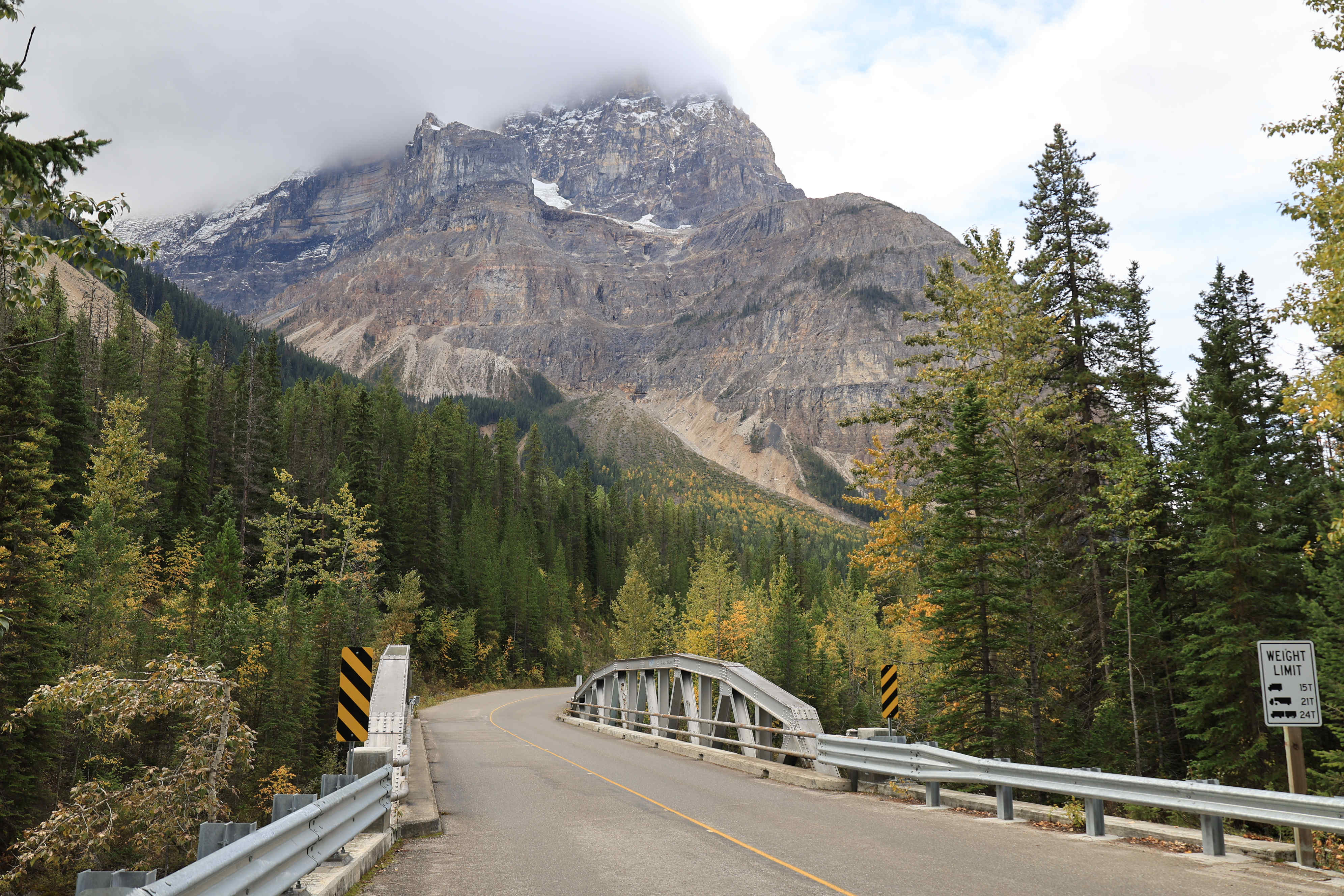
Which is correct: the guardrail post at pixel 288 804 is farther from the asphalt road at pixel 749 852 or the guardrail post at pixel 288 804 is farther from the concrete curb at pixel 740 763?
the concrete curb at pixel 740 763

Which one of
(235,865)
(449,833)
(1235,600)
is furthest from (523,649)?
(235,865)

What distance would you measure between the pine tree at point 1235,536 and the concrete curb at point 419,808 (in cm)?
2004

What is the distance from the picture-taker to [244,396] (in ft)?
233

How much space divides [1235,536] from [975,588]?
33.5ft

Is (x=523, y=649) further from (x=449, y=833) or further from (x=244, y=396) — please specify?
(x=449, y=833)

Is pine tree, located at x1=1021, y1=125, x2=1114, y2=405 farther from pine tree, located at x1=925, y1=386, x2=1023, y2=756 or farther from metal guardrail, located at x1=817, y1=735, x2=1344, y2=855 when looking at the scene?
metal guardrail, located at x1=817, y1=735, x2=1344, y2=855

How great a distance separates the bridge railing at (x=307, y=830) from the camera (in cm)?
388

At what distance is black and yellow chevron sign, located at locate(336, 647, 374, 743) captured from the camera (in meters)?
10.2

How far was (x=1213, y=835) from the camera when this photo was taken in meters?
8.54

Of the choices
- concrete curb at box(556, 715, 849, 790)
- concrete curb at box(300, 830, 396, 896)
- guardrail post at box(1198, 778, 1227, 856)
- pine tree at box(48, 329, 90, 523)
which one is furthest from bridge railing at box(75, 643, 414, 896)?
pine tree at box(48, 329, 90, 523)

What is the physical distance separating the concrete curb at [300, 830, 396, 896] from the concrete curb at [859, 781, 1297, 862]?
7.92m

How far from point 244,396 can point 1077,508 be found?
6742 centimetres

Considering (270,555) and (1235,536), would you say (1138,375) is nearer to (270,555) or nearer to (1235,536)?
Result: (1235,536)

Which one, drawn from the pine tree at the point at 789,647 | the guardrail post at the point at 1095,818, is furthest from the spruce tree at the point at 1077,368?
the pine tree at the point at 789,647
